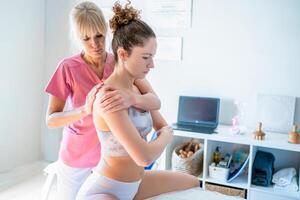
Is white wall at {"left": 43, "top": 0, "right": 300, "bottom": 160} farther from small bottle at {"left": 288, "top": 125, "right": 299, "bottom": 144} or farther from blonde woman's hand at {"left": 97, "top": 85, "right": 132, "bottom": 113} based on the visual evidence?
blonde woman's hand at {"left": 97, "top": 85, "right": 132, "bottom": 113}

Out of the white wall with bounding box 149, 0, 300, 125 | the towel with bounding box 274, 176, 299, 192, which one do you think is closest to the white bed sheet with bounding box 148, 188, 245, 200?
the towel with bounding box 274, 176, 299, 192

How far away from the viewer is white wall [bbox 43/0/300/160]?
7.80ft

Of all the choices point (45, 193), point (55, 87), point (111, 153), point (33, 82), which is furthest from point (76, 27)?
point (33, 82)

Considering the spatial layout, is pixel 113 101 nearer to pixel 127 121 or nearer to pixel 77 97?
pixel 127 121

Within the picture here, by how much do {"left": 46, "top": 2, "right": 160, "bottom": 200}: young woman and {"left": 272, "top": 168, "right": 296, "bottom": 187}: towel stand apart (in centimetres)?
135

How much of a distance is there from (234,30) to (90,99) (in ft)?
5.47

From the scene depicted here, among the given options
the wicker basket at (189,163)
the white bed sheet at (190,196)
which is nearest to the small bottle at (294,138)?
the wicker basket at (189,163)

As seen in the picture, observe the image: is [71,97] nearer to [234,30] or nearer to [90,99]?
[90,99]

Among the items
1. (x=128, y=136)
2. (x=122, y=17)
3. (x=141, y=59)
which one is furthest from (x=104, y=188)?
(x=122, y=17)

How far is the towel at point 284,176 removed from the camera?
86.1 inches

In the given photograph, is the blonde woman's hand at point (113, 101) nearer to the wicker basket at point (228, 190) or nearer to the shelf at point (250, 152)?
the shelf at point (250, 152)

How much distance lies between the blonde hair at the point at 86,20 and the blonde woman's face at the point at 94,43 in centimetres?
2

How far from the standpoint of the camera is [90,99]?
1202 mm

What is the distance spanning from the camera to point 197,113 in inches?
100.0
